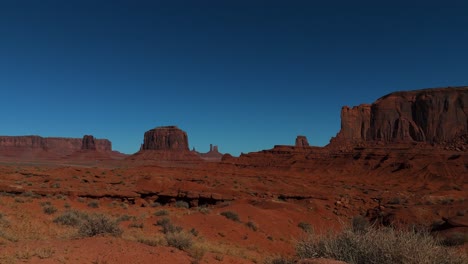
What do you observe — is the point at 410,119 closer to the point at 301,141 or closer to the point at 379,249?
the point at 301,141

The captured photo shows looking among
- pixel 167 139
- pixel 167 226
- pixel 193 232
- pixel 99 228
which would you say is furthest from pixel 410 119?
pixel 167 139

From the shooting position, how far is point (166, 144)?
143000 mm

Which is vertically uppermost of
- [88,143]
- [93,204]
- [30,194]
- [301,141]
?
[88,143]

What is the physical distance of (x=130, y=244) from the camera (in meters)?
9.04

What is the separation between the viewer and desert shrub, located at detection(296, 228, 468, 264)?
5.52 meters

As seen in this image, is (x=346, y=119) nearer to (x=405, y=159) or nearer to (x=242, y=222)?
(x=405, y=159)

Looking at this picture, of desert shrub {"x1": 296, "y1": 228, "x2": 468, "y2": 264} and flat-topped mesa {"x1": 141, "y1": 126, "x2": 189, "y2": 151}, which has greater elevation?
flat-topped mesa {"x1": 141, "y1": 126, "x2": 189, "y2": 151}

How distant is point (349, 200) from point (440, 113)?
44426 millimetres

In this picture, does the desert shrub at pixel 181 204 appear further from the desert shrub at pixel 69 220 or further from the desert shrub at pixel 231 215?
the desert shrub at pixel 69 220

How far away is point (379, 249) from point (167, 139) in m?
141

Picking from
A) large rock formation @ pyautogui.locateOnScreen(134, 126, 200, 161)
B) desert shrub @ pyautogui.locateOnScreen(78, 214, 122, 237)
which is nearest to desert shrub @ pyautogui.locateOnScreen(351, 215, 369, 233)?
desert shrub @ pyautogui.locateOnScreen(78, 214, 122, 237)

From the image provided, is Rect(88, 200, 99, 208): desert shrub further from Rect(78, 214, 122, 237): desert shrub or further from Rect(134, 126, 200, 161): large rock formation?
Rect(134, 126, 200, 161): large rock formation

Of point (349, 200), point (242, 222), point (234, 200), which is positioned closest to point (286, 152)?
point (349, 200)

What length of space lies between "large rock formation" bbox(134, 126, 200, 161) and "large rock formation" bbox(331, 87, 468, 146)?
7271 cm
